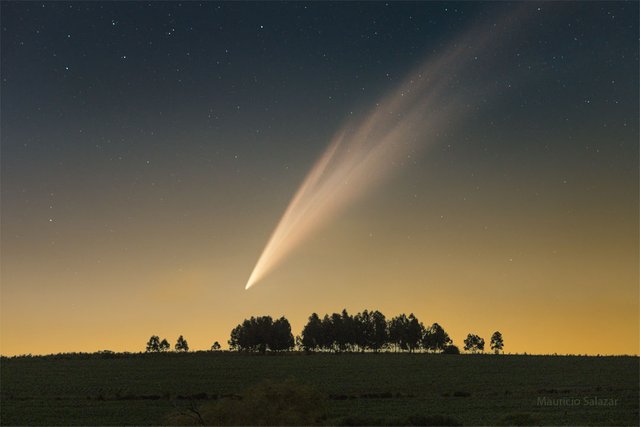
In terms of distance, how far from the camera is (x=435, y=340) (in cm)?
19288

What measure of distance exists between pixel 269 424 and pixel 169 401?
91.3 ft

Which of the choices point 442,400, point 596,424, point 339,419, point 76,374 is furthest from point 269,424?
point 76,374

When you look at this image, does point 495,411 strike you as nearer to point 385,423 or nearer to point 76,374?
point 385,423

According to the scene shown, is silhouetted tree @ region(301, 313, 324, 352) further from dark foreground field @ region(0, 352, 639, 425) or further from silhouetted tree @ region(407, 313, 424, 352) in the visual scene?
dark foreground field @ region(0, 352, 639, 425)

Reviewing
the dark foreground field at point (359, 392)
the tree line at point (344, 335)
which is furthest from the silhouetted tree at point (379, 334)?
the dark foreground field at point (359, 392)

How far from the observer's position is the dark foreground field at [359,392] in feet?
133

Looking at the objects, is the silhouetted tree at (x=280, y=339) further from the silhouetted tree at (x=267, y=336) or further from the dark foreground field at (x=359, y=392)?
the dark foreground field at (x=359, y=392)

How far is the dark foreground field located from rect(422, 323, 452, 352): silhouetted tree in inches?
3781

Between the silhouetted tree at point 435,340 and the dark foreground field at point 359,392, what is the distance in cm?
9603

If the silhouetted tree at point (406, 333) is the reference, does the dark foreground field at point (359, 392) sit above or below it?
below

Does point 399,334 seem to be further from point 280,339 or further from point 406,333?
point 280,339

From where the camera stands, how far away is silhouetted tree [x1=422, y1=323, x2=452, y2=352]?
19275 centimetres

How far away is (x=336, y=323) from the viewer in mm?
186500

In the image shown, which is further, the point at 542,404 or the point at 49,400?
the point at 49,400
